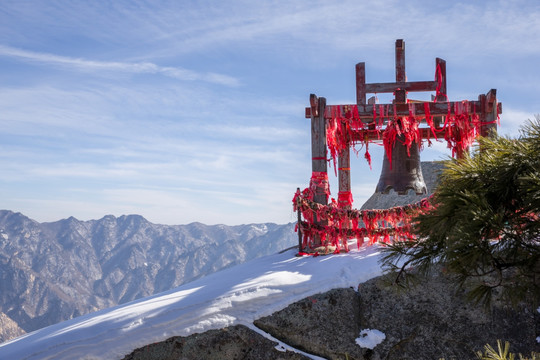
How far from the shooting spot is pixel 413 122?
11156mm

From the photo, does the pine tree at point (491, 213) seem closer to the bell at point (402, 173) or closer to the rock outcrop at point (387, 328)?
the rock outcrop at point (387, 328)

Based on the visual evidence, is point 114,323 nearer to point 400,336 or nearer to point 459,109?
point 400,336

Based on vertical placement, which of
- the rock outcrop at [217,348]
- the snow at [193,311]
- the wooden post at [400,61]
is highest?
the wooden post at [400,61]

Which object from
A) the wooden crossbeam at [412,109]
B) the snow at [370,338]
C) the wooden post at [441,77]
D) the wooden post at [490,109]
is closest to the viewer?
the snow at [370,338]

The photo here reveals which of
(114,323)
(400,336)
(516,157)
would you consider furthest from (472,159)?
(114,323)

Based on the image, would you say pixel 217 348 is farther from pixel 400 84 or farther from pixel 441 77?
pixel 441 77

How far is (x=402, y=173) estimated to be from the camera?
11.2 metres

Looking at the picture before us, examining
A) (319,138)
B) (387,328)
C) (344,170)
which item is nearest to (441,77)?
(344,170)

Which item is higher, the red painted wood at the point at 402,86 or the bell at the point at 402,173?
the red painted wood at the point at 402,86

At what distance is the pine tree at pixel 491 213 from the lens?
17.0 ft

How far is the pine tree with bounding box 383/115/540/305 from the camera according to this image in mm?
5195

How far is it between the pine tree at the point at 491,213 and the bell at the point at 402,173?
5108mm

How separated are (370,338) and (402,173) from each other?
400cm

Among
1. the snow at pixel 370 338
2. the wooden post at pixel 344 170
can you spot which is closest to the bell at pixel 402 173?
the wooden post at pixel 344 170
